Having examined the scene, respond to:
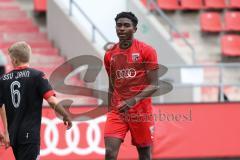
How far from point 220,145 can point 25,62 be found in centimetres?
683

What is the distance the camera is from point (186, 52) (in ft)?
60.3

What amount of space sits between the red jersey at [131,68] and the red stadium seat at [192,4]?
11.5 metres

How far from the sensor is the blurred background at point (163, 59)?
12.8 meters

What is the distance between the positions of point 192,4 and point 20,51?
534 inches

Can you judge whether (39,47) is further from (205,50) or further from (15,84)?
(15,84)

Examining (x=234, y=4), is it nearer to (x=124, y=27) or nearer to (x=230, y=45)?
(x=230, y=45)

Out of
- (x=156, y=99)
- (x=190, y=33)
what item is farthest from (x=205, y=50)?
(x=156, y=99)

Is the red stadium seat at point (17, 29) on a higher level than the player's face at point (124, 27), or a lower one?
lower

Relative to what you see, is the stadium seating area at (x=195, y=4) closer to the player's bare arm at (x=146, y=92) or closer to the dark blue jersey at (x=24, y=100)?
the player's bare arm at (x=146, y=92)

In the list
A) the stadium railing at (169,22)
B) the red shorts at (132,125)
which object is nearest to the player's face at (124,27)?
the red shorts at (132,125)

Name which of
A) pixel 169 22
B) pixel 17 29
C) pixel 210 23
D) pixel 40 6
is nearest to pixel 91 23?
pixel 169 22

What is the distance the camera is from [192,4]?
2008 cm

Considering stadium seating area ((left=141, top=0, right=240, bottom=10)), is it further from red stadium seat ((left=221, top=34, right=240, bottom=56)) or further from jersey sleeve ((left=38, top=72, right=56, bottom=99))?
jersey sleeve ((left=38, top=72, right=56, bottom=99))

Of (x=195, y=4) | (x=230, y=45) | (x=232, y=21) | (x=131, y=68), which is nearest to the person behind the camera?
(x=131, y=68)
